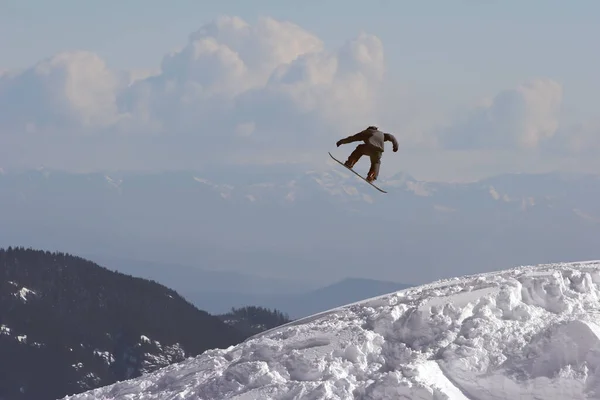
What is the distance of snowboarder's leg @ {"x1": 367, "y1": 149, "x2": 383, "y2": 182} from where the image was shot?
1533 inches

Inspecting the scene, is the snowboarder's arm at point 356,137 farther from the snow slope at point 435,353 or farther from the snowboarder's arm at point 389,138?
the snow slope at point 435,353

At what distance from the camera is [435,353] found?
123 ft

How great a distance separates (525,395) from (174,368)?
52.8 feet

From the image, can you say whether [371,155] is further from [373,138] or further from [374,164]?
[373,138]

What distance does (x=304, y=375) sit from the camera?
37875mm

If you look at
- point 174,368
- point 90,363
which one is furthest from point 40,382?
point 174,368

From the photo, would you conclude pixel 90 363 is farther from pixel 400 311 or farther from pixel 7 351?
pixel 400 311

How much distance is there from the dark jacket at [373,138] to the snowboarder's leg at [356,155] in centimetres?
39

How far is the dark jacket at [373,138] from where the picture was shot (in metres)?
38.6

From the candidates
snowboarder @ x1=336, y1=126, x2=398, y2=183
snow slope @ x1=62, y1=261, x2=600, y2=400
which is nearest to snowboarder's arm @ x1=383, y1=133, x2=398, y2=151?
snowboarder @ x1=336, y1=126, x2=398, y2=183

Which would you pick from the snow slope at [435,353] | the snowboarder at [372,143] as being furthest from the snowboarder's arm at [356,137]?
the snow slope at [435,353]

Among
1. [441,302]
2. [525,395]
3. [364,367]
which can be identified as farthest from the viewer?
[441,302]

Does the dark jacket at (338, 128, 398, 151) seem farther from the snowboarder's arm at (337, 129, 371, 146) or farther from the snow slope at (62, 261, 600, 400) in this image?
the snow slope at (62, 261, 600, 400)

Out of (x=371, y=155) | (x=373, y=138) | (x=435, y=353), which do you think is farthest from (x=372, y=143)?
(x=435, y=353)
